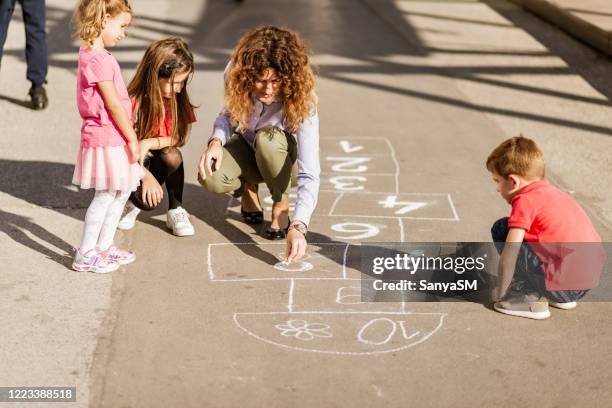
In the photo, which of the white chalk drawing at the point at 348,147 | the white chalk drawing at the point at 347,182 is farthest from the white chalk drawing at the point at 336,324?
the white chalk drawing at the point at 348,147

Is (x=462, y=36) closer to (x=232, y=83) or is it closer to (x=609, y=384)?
(x=232, y=83)

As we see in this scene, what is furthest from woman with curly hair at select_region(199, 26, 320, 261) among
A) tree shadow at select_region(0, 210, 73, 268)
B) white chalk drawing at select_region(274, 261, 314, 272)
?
tree shadow at select_region(0, 210, 73, 268)

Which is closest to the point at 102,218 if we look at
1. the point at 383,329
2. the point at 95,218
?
the point at 95,218

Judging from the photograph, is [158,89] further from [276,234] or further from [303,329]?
[303,329]

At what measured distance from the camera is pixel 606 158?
6.91 meters

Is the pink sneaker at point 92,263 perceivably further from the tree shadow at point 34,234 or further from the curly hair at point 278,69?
the curly hair at point 278,69

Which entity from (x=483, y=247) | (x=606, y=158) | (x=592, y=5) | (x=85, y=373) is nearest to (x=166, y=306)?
(x=85, y=373)

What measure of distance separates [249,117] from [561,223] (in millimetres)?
1754

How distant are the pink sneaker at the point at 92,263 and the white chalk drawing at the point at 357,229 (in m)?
1.21

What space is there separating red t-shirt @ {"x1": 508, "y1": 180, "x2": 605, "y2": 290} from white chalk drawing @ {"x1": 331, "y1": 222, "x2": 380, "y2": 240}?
1143 millimetres

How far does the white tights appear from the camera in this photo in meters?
4.74

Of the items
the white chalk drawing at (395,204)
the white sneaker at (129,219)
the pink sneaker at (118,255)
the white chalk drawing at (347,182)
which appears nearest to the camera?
the pink sneaker at (118,255)

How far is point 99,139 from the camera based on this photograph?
466 cm

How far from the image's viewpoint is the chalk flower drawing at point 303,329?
13.7 ft
